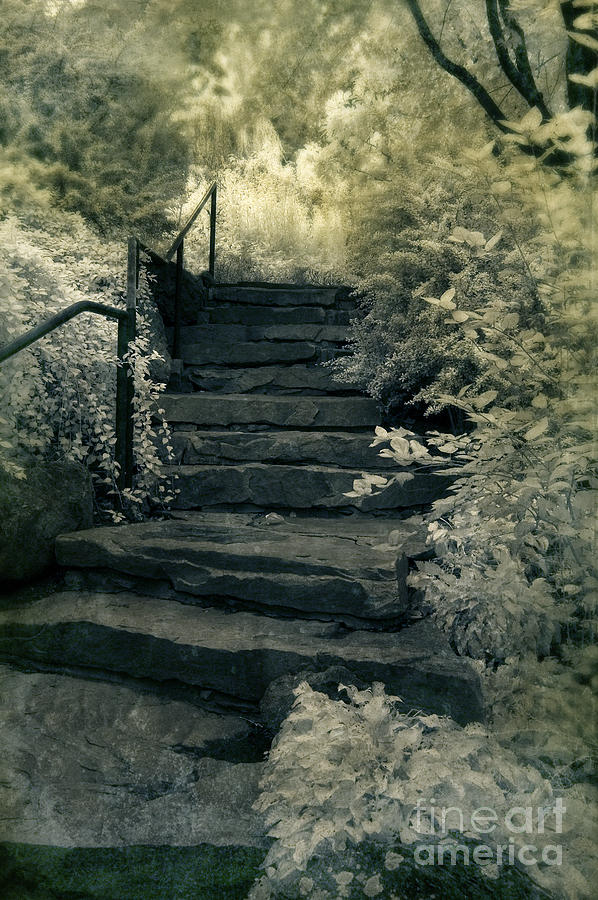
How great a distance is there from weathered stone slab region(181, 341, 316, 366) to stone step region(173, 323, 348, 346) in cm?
14

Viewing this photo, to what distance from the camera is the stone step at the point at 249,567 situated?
260 cm

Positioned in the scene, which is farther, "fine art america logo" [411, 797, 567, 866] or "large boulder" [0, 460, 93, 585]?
"large boulder" [0, 460, 93, 585]

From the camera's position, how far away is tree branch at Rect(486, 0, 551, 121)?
3.79 m

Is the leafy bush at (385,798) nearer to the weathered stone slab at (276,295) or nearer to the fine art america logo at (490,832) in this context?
the fine art america logo at (490,832)

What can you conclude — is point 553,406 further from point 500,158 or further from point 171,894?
point 171,894

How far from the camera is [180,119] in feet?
22.1

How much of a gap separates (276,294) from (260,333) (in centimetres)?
64

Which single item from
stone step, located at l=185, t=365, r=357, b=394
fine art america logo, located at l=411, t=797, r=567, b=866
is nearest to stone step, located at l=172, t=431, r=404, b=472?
stone step, located at l=185, t=365, r=357, b=394

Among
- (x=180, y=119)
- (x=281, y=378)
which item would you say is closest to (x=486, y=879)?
(x=281, y=378)

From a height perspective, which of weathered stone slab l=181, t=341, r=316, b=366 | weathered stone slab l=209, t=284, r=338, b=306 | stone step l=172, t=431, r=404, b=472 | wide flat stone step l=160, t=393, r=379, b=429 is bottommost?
stone step l=172, t=431, r=404, b=472

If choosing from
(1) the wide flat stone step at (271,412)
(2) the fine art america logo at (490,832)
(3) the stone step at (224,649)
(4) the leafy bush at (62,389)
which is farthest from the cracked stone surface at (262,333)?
(2) the fine art america logo at (490,832)

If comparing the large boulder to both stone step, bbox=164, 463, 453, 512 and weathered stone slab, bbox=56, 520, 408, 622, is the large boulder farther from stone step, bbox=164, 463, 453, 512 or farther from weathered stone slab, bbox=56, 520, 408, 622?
stone step, bbox=164, 463, 453, 512

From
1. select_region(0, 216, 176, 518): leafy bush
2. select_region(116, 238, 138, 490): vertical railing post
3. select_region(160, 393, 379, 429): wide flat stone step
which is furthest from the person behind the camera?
select_region(160, 393, 379, 429): wide flat stone step

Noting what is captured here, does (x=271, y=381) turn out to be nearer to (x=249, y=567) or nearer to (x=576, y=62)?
(x=249, y=567)
